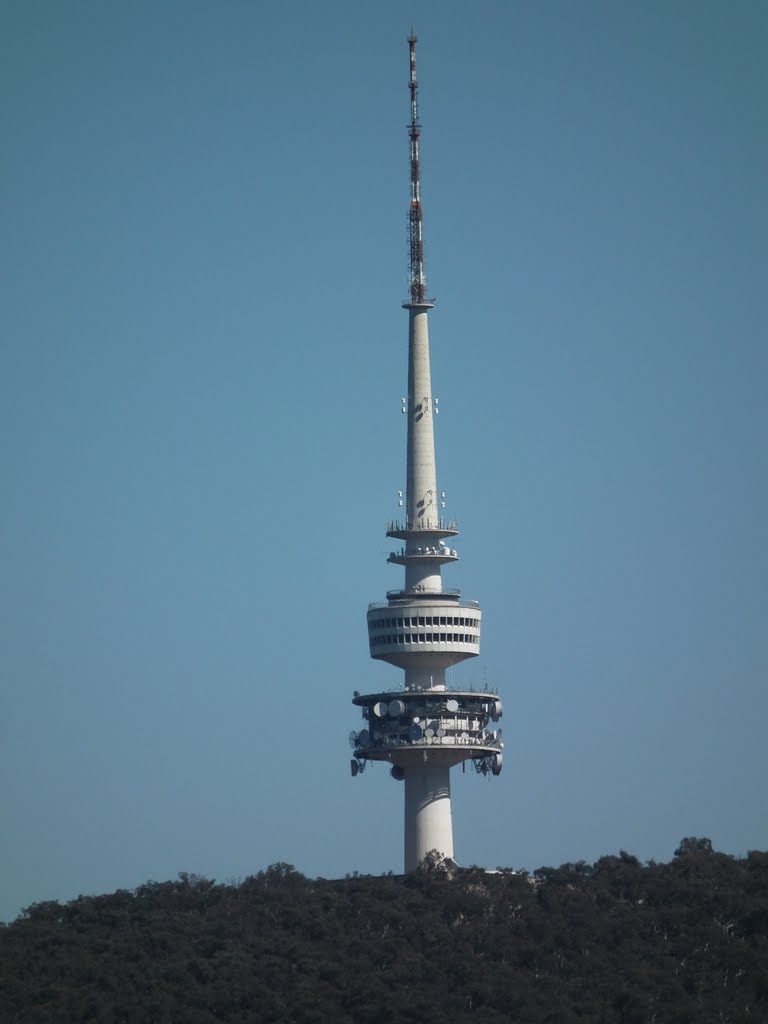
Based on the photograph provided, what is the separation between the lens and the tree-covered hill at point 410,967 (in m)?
181

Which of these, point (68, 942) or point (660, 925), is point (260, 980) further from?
point (660, 925)

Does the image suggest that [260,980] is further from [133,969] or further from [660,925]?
[660,925]

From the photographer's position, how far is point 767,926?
194 metres

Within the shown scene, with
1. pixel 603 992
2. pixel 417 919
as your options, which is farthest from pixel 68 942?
pixel 603 992

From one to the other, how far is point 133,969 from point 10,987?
8742mm

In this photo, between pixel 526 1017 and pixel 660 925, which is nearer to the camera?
pixel 526 1017

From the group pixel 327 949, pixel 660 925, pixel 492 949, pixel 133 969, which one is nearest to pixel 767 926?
pixel 660 925

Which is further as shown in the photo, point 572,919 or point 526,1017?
point 572,919

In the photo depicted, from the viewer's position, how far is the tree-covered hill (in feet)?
595

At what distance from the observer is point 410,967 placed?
188 m

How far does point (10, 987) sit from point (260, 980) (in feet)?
57.0

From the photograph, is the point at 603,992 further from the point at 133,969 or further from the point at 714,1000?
the point at 133,969

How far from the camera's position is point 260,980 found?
18688 cm

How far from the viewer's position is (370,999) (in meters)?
182
